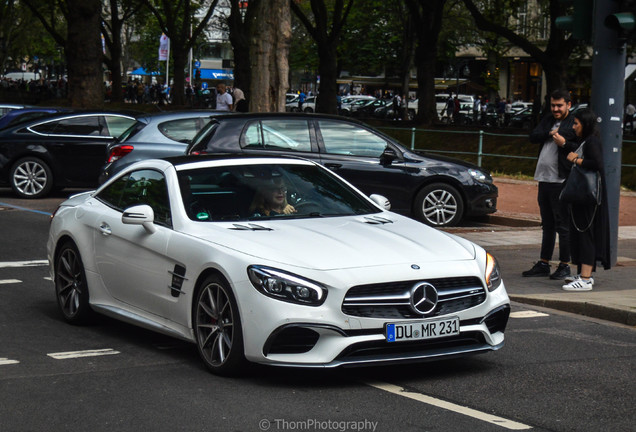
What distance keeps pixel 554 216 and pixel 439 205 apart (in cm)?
474

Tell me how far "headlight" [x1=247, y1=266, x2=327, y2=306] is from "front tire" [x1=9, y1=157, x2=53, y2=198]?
14354 millimetres

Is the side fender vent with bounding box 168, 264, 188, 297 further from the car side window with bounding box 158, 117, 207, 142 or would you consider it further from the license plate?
the car side window with bounding box 158, 117, 207, 142

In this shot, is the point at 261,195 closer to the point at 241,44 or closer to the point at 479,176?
the point at 479,176

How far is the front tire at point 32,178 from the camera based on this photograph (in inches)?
780

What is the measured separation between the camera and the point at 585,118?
10.3m

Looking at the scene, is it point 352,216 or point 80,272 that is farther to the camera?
point 80,272

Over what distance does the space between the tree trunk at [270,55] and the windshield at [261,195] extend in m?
11.5

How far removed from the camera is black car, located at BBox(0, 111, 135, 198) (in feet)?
65.0

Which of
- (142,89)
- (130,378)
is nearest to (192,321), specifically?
(130,378)

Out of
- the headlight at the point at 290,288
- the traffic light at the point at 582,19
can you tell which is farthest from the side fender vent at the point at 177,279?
the traffic light at the point at 582,19

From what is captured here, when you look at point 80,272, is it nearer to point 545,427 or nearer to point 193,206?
point 193,206

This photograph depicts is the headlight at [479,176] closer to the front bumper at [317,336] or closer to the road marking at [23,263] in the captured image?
the road marking at [23,263]

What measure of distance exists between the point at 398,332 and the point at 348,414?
74 centimetres

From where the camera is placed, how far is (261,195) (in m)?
7.54
